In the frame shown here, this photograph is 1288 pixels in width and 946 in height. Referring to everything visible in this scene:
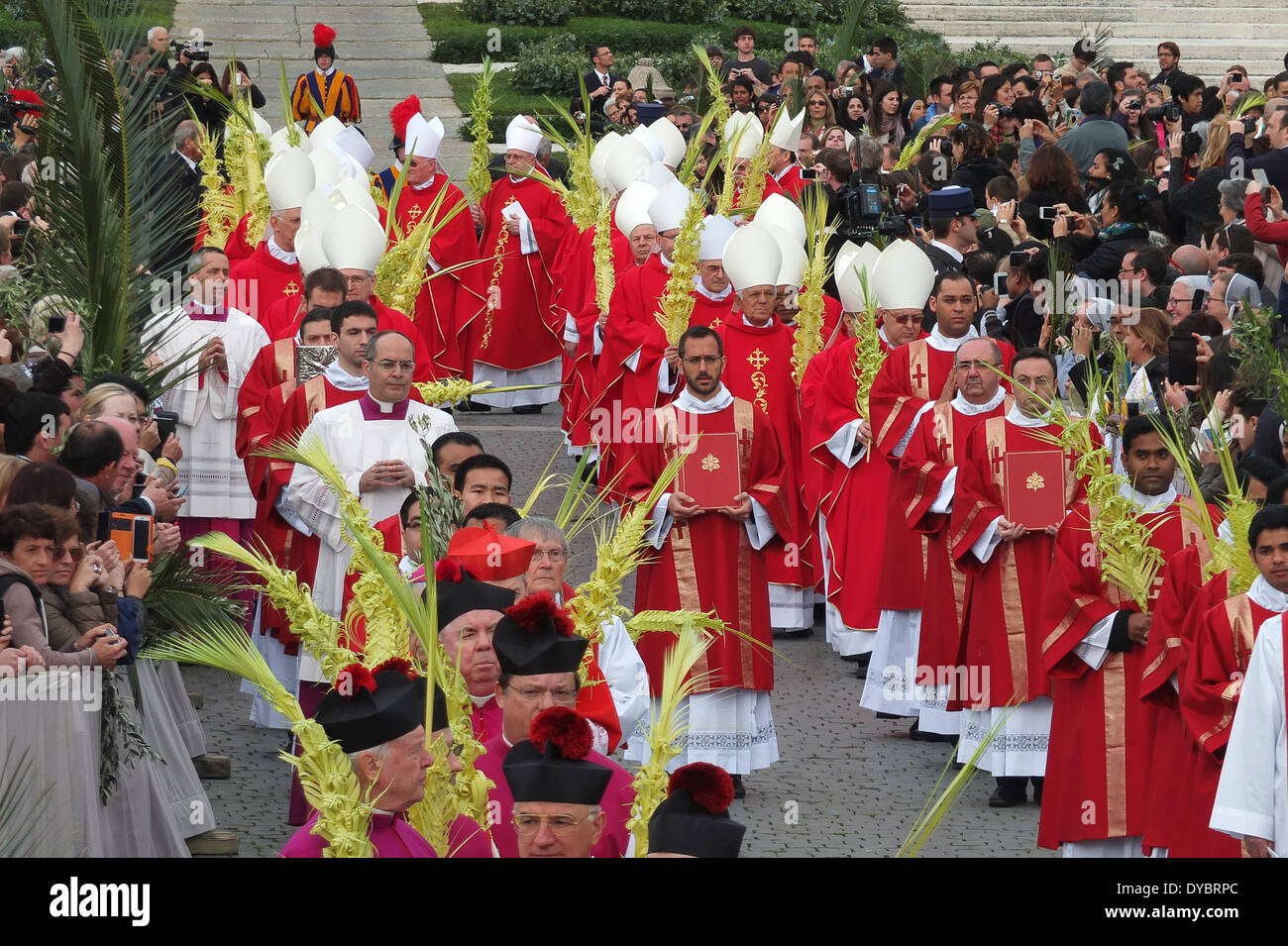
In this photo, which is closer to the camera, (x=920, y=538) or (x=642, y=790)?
(x=642, y=790)

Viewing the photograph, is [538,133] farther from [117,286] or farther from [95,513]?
[95,513]

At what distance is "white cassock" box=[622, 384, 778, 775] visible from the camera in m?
9.27

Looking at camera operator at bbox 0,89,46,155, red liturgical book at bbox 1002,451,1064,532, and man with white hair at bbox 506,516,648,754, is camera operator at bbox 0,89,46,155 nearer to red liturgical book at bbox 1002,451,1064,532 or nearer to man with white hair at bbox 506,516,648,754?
red liturgical book at bbox 1002,451,1064,532

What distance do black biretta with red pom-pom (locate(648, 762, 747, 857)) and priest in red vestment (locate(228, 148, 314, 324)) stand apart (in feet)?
25.8

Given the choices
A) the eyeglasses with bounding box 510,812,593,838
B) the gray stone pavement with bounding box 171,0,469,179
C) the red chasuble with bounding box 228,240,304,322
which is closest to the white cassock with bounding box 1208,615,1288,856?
the eyeglasses with bounding box 510,812,593,838

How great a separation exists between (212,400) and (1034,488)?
14.1ft

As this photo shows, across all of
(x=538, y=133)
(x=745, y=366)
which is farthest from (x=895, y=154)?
(x=745, y=366)

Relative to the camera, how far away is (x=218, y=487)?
10844mm

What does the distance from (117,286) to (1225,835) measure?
16.1ft

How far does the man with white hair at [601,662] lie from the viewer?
6.48 m

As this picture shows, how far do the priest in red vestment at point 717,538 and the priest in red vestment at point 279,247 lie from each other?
3.44 m

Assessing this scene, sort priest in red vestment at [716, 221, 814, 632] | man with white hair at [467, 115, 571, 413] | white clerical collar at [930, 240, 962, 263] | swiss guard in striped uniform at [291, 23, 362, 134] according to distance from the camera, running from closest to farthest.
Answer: priest in red vestment at [716, 221, 814, 632], white clerical collar at [930, 240, 962, 263], man with white hair at [467, 115, 571, 413], swiss guard in striped uniform at [291, 23, 362, 134]

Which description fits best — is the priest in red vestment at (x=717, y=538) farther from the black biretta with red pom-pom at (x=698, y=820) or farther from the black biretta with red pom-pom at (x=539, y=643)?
the black biretta with red pom-pom at (x=698, y=820)

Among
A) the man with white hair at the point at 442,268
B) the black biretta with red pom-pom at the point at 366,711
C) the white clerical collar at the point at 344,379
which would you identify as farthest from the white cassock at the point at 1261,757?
the man with white hair at the point at 442,268
